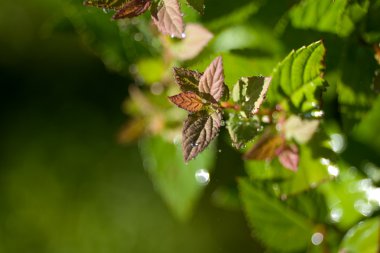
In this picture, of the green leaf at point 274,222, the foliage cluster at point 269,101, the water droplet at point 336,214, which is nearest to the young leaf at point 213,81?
the foliage cluster at point 269,101

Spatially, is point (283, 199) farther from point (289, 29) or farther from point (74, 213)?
point (74, 213)

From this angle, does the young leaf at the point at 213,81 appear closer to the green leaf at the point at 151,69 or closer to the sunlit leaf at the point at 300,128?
the sunlit leaf at the point at 300,128

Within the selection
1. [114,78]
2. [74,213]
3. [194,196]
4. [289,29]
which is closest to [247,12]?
[289,29]

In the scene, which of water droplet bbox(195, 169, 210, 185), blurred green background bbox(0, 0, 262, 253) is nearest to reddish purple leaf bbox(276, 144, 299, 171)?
water droplet bbox(195, 169, 210, 185)

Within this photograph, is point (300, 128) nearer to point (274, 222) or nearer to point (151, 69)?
point (274, 222)

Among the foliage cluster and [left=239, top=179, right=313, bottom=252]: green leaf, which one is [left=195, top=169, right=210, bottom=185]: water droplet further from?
[left=239, top=179, right=313, bottom=252]: green leaf
